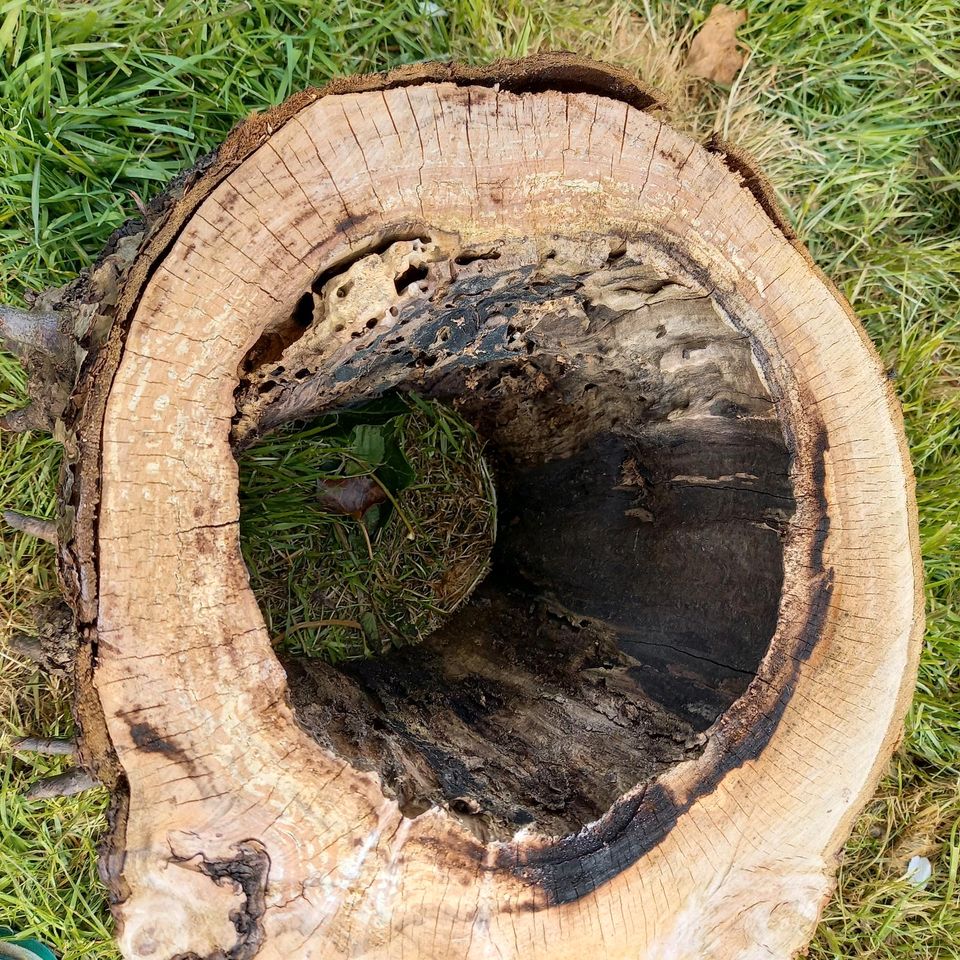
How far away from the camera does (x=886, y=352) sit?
2.31 metres

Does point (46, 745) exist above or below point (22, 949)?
above

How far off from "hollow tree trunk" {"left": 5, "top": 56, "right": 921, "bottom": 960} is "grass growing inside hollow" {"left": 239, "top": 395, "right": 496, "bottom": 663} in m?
0.31

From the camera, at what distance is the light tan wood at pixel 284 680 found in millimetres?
1041

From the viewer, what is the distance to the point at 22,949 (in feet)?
6.27

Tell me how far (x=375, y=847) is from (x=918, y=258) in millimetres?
2213

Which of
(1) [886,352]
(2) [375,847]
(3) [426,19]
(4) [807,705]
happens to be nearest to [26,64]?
(3) [426,19]

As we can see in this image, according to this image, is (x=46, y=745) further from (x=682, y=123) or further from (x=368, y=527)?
(x=682, y=123)

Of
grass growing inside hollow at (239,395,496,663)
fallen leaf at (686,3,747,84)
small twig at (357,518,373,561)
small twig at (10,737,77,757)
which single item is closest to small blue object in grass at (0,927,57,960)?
small twig at (10,737,77,757)

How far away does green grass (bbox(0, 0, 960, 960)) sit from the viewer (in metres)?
1.75

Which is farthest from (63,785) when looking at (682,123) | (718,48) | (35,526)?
(718,48)

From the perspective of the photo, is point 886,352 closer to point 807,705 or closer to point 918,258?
point 918,258

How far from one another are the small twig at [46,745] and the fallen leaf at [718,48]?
88.5 inches

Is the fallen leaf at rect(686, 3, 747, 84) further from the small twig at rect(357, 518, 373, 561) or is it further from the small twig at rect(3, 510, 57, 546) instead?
the small twig at rect(3, 510, 57, 546)

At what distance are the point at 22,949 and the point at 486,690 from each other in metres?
1.35
